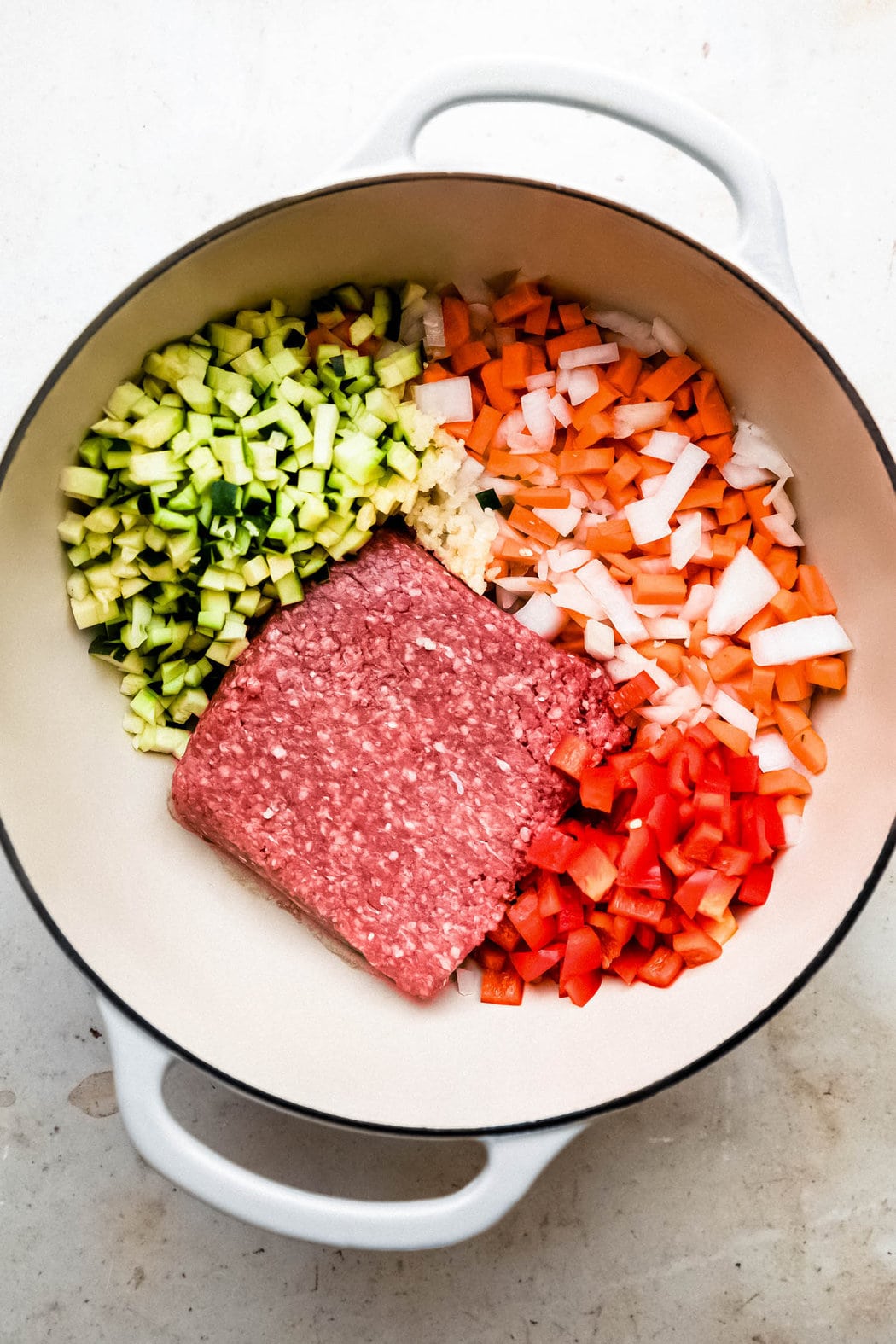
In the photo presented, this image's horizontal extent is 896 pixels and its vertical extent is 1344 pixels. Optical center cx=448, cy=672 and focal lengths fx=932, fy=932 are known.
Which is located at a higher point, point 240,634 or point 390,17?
point 390,17

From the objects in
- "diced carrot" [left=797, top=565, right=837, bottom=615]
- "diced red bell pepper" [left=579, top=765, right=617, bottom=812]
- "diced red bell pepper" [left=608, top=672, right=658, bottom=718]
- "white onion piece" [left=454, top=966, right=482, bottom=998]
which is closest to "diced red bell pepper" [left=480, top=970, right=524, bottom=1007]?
"white onion piece" [left=454, top=966, right=482, bottom=998]

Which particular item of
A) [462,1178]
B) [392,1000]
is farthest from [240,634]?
[462,1178]

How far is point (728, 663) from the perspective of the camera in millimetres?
1719

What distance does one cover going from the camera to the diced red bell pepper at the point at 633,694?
176 centimetres

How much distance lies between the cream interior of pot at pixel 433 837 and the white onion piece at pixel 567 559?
0.39 m

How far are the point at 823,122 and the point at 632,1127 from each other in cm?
203

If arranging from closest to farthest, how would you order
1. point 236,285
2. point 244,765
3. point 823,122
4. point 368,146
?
point 368,146, point 236,285, point 244,765, point 823,122

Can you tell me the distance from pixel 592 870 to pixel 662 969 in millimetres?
222

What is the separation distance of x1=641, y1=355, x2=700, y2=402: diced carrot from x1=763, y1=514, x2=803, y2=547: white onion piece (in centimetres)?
30

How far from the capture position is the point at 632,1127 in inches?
75.2

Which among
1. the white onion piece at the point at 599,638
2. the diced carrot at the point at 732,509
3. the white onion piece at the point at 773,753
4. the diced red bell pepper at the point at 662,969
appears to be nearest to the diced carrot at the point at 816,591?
the diced carrot at the point at 732,509

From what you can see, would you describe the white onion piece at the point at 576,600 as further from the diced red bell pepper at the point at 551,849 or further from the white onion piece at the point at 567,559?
the diced red bell pepper at the point at 551,849

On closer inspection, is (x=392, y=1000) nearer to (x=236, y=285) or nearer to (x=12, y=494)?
(x=12, y=494)

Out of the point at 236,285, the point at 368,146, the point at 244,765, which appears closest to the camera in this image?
the point at 368,146
